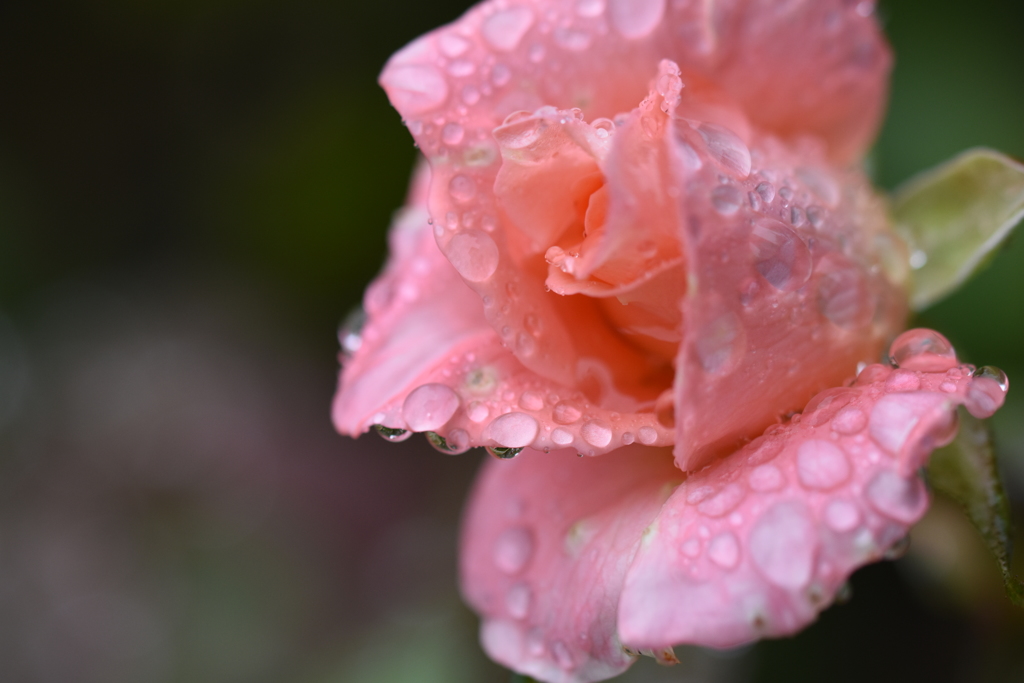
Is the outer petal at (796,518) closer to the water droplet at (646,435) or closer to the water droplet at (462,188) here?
the water droplet at (646,435)

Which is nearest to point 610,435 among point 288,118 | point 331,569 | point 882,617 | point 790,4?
point 790,4

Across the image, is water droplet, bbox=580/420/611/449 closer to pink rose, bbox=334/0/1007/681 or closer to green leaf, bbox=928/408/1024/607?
pink rose, bbox=334/0/1007/681

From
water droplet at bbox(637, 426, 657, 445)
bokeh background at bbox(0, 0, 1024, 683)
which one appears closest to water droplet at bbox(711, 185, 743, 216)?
water droplet at bbox(637, 426, 657, 445)

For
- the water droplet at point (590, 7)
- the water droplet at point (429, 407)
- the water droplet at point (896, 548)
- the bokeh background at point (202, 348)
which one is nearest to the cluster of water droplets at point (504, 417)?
the water droplet at point (429, 407)

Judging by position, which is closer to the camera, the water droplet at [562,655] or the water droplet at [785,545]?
the water droplet at [785,545]

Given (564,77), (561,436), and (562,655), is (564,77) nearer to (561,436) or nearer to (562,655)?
(561,436)

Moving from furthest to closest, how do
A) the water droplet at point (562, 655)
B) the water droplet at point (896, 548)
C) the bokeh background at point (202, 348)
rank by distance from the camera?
1. the bokeh background at point (202, 348)
2. the water droplet at point (562, 655)
3. the water droplet at point (896, 548)
